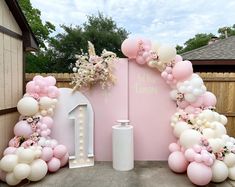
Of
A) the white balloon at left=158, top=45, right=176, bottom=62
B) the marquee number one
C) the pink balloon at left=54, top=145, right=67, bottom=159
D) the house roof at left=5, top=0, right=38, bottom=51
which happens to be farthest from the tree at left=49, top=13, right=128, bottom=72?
the pink balloon at left=54, top=145, right=67, bottom=159

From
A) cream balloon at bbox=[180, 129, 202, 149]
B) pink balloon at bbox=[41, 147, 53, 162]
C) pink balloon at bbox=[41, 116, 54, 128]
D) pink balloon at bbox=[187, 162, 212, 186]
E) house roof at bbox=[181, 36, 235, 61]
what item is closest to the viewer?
pink balloon at bbox=[187, 162, 212, 186]

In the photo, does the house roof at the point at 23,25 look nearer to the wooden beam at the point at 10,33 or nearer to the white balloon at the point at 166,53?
the wooden beam at the point at 10,33

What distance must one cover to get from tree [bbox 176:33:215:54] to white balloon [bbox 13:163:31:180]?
20146 millimetres

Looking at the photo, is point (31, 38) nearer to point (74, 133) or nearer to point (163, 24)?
point (74, 133)

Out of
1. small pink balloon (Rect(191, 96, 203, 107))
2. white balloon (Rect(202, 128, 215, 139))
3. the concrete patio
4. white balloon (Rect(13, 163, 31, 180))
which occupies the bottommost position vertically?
the concrete patio

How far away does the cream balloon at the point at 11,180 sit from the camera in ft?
10.8

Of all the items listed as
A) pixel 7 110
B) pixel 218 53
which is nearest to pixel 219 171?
pixel 7 110

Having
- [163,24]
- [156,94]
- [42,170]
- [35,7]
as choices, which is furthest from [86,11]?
[42,170]

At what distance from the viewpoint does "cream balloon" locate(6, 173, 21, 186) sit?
10.8 ft

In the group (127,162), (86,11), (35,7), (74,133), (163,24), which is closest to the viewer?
(127,162)

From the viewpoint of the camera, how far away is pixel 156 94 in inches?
173

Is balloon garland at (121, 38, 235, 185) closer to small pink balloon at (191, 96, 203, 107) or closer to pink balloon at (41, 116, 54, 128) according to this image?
small pink balloon at (191, 96, 203, 107)

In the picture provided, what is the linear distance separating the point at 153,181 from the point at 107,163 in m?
1.08

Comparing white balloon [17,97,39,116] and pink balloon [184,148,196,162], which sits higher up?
white balloon [17,97,39,116]
